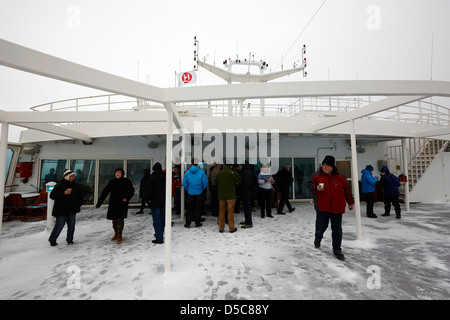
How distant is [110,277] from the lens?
2.77 meters

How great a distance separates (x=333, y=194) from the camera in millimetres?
A: 3305

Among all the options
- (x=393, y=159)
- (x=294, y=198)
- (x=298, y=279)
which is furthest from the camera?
(x=393, y=159)

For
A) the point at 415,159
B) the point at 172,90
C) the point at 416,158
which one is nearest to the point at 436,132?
the point at 415,159

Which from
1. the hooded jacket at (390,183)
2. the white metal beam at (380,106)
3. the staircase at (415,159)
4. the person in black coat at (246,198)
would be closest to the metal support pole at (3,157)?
the person in black coat at (246,198)

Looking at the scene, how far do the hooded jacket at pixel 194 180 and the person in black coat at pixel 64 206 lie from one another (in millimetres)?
2476

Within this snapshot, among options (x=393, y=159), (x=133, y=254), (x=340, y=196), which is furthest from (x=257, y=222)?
(x=393, y=159)

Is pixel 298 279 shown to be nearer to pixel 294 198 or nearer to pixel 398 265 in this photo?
pixel 398 265

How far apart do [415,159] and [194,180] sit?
11159mm

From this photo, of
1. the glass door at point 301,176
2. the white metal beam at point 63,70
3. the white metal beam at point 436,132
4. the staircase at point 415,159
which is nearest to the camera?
the white metal beam at point 63,70

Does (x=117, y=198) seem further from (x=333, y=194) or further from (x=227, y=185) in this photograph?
(x=333, y=194)

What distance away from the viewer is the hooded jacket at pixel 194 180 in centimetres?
513

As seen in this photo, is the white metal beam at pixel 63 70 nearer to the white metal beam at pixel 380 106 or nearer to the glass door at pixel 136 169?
the white metal beam at pixel 380 106

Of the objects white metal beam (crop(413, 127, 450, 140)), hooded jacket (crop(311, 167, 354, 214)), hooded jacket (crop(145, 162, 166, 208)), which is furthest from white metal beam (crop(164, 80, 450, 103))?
white metal beam (crop(413, 127, 450, 140))
